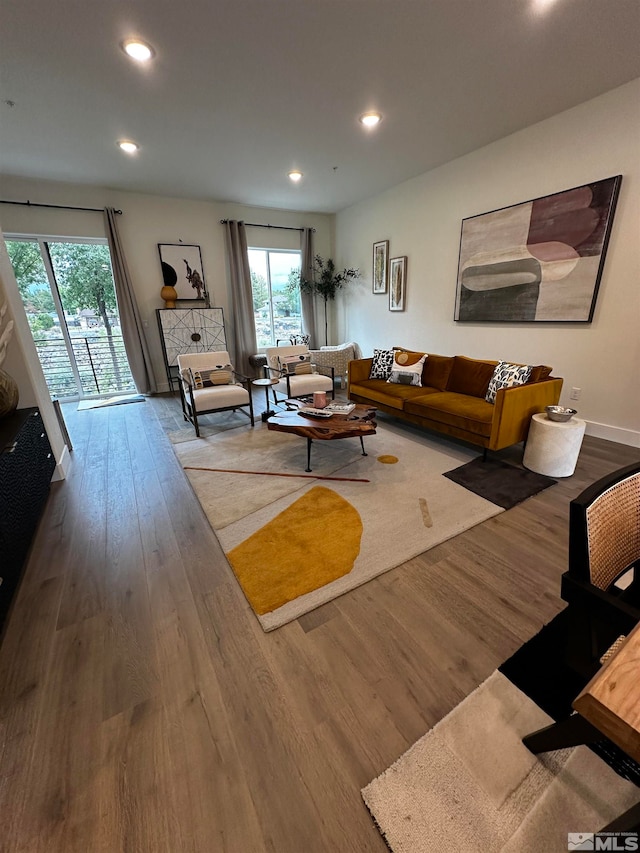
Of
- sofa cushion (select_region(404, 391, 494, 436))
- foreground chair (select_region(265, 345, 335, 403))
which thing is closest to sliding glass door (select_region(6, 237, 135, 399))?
foreground chair (select_region(265, 345, 335, 403))

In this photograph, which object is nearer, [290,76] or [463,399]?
[290,76]

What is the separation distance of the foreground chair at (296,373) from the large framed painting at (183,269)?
75.7 inches

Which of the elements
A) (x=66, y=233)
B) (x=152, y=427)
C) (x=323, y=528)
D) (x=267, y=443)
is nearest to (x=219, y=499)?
(x=323, y=528)

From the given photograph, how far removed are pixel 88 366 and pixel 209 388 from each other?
2677 mm

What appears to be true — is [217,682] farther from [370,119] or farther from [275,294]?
[275,294]

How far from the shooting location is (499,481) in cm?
256

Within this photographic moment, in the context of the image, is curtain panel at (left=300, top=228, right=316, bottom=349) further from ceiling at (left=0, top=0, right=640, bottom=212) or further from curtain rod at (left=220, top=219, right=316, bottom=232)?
ceiling at (left=0, top=0, right=640, bottom=212)

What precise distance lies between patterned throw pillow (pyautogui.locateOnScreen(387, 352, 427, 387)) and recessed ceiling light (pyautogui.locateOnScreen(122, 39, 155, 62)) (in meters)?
3.18

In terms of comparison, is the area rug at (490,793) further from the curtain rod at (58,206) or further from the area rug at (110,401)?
the curtain rod at (58,206)

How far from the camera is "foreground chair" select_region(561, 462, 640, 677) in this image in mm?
798

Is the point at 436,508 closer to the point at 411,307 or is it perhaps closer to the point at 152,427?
the point at 152,427

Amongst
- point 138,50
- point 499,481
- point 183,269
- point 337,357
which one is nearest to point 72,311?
point 183,269

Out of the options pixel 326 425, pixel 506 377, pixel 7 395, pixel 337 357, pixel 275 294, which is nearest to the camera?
pixel 7 395

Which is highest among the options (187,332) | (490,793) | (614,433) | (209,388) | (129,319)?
(129,319)
